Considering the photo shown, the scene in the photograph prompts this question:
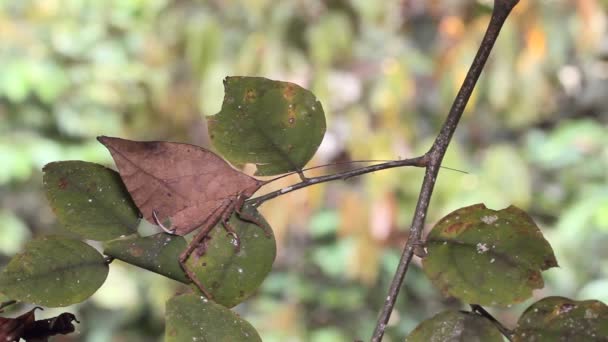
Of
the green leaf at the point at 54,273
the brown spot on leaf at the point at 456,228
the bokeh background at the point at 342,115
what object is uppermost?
the bokeh background at the point at 342,115

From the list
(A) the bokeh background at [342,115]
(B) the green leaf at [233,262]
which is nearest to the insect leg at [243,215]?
(B) the green leaf at [233,262]

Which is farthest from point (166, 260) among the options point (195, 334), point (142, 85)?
point (142, 85)

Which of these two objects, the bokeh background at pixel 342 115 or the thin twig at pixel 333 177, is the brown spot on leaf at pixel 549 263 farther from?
the bokeh background at pixel 342 115

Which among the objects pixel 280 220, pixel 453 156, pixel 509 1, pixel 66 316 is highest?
pixel 453 156

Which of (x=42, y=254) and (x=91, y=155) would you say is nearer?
(x=42, y=254)

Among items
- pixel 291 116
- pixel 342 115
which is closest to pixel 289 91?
pixel 291 116

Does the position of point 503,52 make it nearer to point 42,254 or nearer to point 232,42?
point 232,42

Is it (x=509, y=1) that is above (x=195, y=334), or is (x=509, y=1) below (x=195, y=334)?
above
